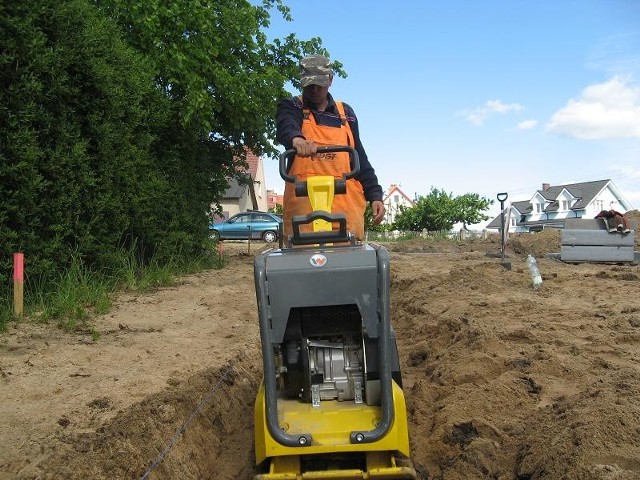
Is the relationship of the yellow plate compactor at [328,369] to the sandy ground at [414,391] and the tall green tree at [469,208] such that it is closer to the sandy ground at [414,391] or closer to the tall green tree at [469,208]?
the sandy ground at [414,391]

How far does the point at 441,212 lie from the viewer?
173 feet

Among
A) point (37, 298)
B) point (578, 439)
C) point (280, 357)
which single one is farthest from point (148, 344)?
point (578, 439)

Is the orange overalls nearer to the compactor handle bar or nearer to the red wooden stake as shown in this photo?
the compactor handle bar

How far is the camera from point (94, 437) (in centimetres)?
393

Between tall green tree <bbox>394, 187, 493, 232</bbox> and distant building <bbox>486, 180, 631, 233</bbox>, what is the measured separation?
33.3 ft

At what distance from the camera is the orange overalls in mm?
4461

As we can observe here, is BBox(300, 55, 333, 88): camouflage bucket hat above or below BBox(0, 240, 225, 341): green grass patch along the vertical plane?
above

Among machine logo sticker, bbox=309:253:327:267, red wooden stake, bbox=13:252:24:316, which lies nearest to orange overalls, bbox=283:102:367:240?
machine logo sticker, bbox=309:253:327:267

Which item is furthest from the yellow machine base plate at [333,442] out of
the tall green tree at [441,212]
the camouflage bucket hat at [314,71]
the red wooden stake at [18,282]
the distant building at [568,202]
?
the distant building at [568,202]

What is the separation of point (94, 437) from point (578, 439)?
2.80m

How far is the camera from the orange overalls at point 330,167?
4461 millimetres

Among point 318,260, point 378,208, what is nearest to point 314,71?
point 378,208

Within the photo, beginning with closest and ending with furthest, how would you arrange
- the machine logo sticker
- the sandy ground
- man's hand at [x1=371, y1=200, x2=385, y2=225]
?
1. the machine logo sticker
2. the sandy ground
3. man's hand at [x1=371, y1=200, x2=385, y2=225]

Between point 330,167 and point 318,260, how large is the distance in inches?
57.2
